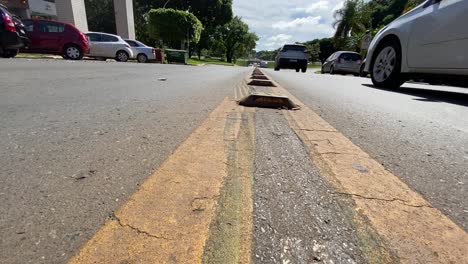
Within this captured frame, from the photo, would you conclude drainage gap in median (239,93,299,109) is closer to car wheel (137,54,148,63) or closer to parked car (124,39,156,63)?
parked car (124,39,156,63)

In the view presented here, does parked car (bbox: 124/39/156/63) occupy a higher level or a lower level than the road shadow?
lower

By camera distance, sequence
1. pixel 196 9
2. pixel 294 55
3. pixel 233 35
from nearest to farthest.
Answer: pixel 294 55, pixel 196 9, pixel 233 35

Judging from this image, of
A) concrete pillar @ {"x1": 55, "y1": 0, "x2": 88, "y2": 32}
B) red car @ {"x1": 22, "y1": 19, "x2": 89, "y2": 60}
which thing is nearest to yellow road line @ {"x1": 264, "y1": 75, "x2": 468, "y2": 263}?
red car @ {"x1": 22, "y1": 19, "x2": 89, "y2": 60}

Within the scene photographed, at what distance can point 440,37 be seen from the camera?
171 inches

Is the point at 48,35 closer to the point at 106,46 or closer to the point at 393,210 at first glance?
the point at 106,46

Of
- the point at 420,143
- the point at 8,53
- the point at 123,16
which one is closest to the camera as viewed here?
the point at 420,143

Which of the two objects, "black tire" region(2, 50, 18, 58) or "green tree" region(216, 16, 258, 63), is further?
"green tree" region(216, 16, 258, 63)

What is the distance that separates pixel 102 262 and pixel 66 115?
2.00 m

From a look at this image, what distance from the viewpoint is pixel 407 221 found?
2.94ft

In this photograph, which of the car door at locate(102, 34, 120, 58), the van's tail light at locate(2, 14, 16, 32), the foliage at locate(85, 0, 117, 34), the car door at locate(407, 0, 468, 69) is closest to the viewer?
the car door at locate(407, 0, 468, 69)

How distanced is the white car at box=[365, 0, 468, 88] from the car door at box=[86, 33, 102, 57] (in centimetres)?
1451

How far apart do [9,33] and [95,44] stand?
6.56 m

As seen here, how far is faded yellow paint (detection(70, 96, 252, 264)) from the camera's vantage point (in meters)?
0.70

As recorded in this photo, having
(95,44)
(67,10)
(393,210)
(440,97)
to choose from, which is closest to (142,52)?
(95,44)
